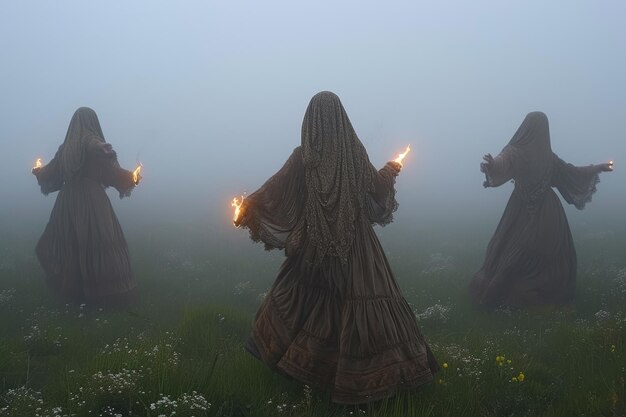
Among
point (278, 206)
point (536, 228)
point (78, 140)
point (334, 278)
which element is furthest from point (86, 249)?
point (536, 228)

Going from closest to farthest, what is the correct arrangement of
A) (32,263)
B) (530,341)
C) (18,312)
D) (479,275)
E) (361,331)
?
(361,331) < (530,341) < (18,312) < (479,275) < (32,263)

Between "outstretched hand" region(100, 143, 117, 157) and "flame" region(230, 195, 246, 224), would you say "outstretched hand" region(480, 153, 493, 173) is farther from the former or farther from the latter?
"outstretched hand" region(100, 143, 117, 157)

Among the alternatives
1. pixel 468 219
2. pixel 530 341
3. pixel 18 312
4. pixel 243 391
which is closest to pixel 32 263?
pixel 18 312

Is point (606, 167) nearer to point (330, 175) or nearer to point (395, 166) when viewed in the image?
point (395, 166)

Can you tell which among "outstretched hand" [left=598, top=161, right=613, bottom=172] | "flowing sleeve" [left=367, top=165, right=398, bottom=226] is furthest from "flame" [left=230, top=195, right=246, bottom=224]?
"outstretched hand" [left=598, top=161, right=613, bottom=172]

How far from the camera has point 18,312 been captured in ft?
30.2

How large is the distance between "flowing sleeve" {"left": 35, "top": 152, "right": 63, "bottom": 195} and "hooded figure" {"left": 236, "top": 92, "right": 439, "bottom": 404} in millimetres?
6670

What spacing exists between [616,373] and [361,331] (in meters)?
2.50

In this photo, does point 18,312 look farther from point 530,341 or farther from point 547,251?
point 547,251

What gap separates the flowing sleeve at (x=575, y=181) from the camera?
9805mm

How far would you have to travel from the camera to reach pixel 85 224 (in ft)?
32.2

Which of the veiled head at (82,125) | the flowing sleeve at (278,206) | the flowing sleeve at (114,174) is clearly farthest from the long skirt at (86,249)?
the flowing sleeve at (278,206)

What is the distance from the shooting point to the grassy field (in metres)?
4.41

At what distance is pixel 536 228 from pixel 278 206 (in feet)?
20.4
